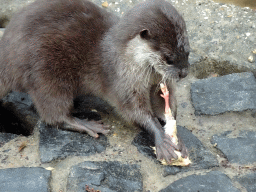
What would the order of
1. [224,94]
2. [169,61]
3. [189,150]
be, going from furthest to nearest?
1. [224,94]
2. [189,150]
3. [169,61]

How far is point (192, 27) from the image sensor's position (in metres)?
3.12

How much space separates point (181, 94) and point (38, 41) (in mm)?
1178

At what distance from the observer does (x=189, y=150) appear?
7.07 ft

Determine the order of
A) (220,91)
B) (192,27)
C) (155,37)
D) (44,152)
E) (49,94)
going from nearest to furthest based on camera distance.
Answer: (155,37) < (44,152) < (49,94) < (220,91) < (192,27)

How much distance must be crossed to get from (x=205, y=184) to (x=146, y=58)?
849 millimetres

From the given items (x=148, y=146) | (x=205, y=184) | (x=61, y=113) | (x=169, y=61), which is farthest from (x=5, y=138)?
(x=205, y=184)

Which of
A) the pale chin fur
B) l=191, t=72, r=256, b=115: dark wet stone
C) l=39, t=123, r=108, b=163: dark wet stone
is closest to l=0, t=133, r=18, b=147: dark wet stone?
l=39, t=123, r=108, b=163: dark wet stone

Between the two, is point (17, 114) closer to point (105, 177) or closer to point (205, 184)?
point (105, 177)

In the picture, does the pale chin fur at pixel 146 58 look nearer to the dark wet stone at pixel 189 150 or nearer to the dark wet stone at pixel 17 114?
the dark wet stone at pixel 189 150

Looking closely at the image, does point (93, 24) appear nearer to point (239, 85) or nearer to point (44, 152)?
point (44, 152)

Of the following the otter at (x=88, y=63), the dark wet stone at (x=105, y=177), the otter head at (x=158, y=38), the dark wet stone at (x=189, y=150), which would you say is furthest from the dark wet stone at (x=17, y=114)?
the otter head at (x=158, y=38)

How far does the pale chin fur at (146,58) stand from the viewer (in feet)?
6.66

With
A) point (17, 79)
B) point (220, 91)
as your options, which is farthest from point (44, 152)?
point (220, 91)

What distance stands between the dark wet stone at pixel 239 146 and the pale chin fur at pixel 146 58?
0.54m
